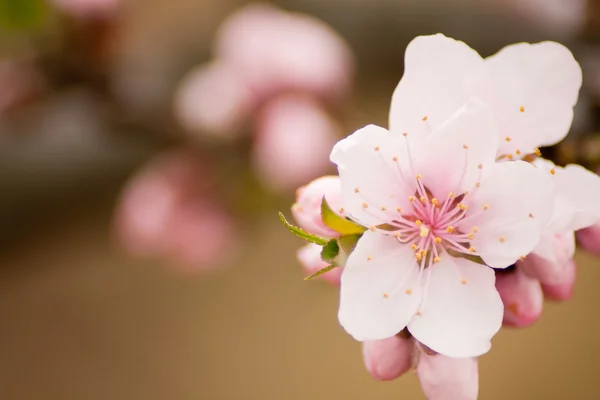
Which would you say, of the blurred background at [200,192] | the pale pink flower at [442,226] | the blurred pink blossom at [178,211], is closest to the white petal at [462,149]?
the pale pink flower at [442,226]

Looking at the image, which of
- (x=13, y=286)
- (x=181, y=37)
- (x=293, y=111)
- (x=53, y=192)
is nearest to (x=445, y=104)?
(x=293, y=111)

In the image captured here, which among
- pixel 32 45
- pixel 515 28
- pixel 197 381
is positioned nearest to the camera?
pixel 515 28

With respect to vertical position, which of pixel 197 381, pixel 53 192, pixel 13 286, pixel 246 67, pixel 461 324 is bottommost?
pixel 197 381

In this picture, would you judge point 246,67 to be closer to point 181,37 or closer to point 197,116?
point 197,116

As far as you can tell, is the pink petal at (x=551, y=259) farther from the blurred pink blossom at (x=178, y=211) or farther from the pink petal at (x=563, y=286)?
the blurred pink blossom at (x=178, y=211)

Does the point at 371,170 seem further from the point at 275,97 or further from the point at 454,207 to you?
the point at 275,97

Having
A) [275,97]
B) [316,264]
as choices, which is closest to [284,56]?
[275,97]

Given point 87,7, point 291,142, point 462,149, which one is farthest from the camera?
point 87,7
